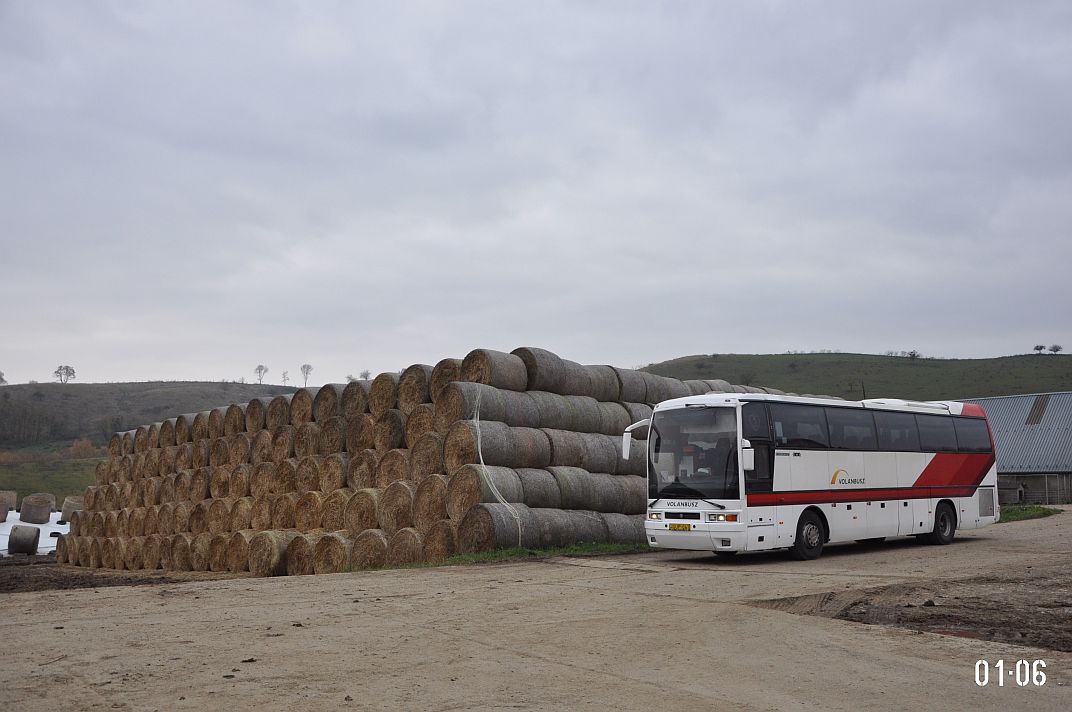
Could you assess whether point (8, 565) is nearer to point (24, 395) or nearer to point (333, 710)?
point (333, 710)

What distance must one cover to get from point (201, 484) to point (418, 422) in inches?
348

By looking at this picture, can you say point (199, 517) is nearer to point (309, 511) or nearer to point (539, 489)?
point (309, 511)

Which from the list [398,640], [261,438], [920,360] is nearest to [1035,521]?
[261,438]

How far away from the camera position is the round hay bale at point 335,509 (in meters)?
19.6

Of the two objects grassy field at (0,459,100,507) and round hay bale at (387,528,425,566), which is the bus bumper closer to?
round hay bale at (387,528,425,566)

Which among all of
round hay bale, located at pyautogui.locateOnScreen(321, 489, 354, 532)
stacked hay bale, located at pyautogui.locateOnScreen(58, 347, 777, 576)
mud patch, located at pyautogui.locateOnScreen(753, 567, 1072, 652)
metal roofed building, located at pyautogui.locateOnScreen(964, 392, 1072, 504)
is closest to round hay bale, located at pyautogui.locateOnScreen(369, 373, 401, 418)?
stacked hay bale, located at pyautogui.locateOnScreen(58, 347, 777, 576)

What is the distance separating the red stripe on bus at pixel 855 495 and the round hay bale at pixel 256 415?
43.3ft

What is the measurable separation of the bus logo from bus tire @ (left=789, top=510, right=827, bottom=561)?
0.90 m

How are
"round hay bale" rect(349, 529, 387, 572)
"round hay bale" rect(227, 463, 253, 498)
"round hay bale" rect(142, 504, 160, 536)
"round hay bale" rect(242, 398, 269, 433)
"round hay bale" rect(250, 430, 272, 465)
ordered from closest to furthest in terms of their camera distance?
1. "round hay bale" rect(349, 529, 387, 572)
2. "round hay bale" rect(250, 430, 272, 465)
3. "round hay bale" rect(227, 463, 253, 498)
4. "round hay bale" rect(242, 398, 269, 433)
5. "round hay bale" rect(142, 504, 160, 536)

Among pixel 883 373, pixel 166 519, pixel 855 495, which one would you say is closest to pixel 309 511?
pixel 166 519

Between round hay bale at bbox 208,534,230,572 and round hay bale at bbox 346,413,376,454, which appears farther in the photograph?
round hay bale at bbox 208,534,230,572

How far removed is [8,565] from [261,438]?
12637mm

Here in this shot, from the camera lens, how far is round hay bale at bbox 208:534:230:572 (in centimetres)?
2197

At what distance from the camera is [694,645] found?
879 cm
